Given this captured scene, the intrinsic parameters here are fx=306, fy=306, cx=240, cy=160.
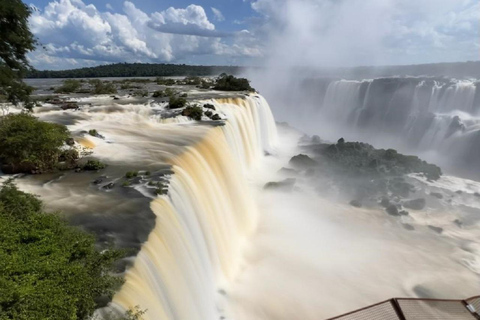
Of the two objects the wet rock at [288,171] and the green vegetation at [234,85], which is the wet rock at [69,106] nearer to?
the wet rock at [288,171]

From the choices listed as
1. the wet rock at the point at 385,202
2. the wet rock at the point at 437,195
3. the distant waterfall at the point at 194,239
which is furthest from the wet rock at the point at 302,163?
the distant waterfall at the point at 194,239

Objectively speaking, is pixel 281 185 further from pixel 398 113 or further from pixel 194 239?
pixel 398 113

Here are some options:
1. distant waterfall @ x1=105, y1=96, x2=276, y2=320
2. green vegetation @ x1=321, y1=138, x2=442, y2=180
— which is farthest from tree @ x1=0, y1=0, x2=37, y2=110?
green vegetation @ x1=321, y1=138, x2=442, y2=180

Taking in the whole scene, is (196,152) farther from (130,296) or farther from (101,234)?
(130,296)

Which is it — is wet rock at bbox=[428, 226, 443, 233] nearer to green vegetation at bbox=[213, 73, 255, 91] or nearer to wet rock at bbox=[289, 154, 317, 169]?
wet rock at bbox=[289, 154, 317, 169]

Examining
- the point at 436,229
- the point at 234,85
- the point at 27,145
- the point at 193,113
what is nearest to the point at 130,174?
the point at 27,145
